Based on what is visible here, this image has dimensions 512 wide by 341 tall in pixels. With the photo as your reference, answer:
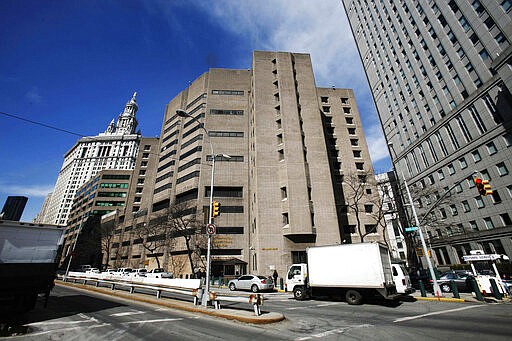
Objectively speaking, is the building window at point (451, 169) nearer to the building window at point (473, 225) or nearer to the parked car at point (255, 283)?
the building window at point (473, 225)

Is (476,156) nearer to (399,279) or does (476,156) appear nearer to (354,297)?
(399,279)

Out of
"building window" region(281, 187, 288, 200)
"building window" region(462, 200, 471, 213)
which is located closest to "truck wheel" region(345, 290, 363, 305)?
"building window" region(281, 187, 288, 200)

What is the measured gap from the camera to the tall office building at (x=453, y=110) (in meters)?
32.8

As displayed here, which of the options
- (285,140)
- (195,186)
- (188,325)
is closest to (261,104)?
(285,140)

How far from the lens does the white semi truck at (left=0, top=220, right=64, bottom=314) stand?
7.71 meters

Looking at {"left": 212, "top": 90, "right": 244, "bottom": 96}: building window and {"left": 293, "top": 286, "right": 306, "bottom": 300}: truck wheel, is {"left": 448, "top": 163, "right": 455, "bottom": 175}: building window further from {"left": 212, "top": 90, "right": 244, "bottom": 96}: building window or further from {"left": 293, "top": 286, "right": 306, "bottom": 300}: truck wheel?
{"left": 212, "top": 90, "right": 244, "bottom": 96}: building window

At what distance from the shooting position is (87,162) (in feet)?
467

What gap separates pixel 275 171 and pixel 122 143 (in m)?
143

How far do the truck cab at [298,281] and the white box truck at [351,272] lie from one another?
0.85 m

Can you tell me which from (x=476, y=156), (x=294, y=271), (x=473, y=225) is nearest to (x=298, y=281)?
(x=294, y=271)

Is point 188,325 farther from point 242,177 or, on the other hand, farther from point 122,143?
point 122,143

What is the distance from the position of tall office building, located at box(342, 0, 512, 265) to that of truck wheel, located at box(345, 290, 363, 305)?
692 inches

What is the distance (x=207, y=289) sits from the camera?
34.8 ft

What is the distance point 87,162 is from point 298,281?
547ft
